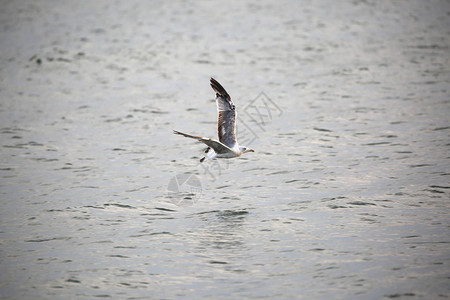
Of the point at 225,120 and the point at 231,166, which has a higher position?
the point at 225,120

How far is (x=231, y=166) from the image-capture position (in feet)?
66.2

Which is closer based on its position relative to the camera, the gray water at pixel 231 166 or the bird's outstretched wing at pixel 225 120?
the gray water at pixel 231 166

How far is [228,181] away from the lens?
18641mm

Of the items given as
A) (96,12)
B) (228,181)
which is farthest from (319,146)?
(96,12)

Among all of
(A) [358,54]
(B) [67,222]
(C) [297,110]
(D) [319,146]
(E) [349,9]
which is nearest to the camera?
(B) [67,222]

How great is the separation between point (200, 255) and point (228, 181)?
474cm

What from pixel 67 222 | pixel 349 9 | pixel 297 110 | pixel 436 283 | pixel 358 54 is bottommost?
pixel 436 283

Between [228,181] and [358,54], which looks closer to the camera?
[228,181]

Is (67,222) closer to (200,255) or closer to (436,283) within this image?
(200,255)

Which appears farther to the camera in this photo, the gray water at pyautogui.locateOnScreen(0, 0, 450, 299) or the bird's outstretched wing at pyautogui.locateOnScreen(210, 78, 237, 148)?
the bird's outstretched wing at pyautogui.locateOnScreen(210, 78, 237, 148)

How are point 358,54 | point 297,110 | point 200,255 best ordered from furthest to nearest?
point 358,54, point 297,110, point 200,255

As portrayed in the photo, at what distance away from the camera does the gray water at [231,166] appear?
13539 mm

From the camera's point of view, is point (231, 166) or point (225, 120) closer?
point (225, 120)

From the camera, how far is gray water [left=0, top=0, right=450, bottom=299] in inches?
533
